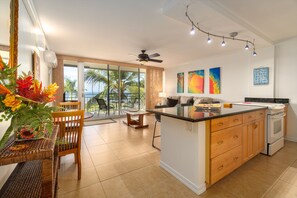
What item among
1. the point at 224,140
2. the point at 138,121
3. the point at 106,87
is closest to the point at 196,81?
the point at 138,121

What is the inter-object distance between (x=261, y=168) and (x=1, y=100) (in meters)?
3.07

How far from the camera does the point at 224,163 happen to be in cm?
179

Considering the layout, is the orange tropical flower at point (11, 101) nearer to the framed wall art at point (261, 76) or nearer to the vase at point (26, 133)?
the vase at point (26, 133)

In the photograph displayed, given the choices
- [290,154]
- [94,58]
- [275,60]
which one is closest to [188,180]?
[290,154]

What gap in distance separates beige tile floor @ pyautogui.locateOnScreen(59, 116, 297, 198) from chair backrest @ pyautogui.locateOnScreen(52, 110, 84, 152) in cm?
48

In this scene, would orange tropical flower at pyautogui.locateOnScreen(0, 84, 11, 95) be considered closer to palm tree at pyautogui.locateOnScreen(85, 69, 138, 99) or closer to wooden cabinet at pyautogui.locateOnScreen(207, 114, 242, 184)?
wooden cabinet at pyautogui.locateOnScreen(207, 114, 242, 184)

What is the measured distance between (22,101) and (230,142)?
218cm

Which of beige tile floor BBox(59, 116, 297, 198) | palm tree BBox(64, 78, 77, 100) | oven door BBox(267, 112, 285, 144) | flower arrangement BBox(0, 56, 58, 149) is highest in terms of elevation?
palm tree BBox(64, 78, 77, 100)

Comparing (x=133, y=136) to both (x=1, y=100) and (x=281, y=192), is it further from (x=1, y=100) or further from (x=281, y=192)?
(x=1, y=100)

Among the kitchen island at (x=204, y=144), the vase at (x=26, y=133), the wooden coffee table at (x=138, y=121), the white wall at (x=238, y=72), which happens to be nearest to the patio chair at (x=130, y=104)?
the wooden coffee table at (x=138, y=121)

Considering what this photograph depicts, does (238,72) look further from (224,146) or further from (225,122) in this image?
(224,146)

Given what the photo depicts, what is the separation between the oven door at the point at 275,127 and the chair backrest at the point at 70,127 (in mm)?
3193

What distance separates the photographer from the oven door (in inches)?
101

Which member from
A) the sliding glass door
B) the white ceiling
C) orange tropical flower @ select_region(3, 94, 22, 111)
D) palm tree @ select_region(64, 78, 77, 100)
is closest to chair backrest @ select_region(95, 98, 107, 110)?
the sliding glass door
